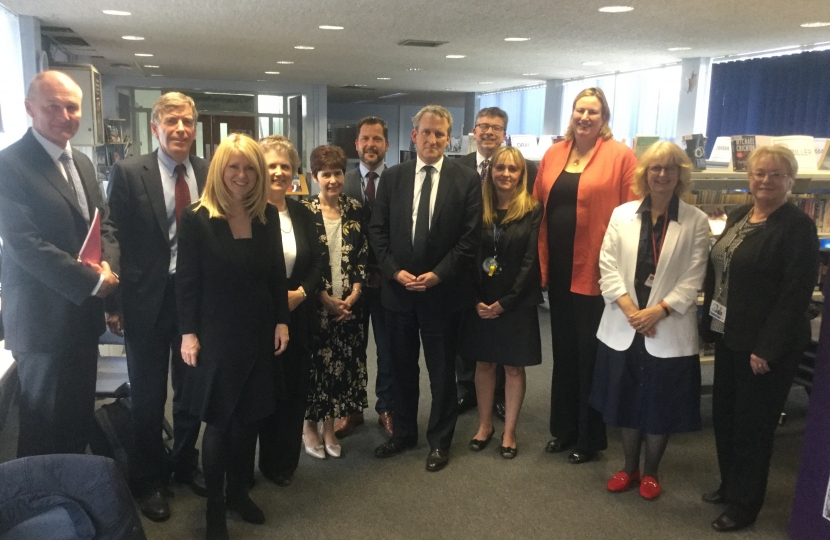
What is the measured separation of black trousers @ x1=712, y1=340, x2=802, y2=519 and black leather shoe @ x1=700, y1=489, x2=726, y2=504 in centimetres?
14

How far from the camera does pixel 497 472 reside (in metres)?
3.03

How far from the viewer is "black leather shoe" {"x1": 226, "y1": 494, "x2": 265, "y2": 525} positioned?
99.3 inches

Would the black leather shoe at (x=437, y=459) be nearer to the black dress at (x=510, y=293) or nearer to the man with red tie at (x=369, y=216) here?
the man with red tie at (x=369, y=216)

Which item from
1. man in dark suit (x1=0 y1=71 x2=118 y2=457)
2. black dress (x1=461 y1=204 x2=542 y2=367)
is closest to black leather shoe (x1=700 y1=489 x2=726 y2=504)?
black dress (x1=461 y1=204 x2=542 y2=367)

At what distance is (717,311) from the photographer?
2607 mm

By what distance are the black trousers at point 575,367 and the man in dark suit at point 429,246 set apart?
1.72 ft

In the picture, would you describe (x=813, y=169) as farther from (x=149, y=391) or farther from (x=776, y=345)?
(x=149, y=391)

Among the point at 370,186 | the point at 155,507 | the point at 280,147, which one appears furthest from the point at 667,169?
the point at 155,507

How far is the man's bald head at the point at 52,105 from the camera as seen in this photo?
225 cm

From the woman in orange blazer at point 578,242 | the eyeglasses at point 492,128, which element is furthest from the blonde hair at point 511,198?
the eyeglasses at point 492,128

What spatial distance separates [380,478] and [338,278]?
943 mm

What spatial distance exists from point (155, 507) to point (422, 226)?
5.23ft

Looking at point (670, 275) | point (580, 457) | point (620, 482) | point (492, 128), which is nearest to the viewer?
point (670, 275)

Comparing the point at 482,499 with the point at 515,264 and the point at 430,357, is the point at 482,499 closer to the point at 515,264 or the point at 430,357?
the point at 430,357
